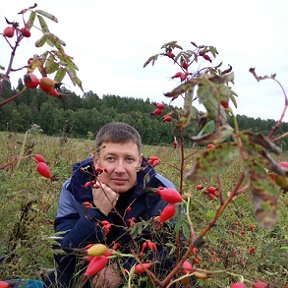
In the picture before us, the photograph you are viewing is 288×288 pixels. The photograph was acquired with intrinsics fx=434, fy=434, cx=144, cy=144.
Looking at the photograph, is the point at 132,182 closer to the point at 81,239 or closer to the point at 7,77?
the point at 81,239

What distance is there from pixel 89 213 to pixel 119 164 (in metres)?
0.38

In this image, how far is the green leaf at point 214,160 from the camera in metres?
0.70

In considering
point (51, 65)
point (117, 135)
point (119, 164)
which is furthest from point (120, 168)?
point (51, 65)

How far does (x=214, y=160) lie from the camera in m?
0.70

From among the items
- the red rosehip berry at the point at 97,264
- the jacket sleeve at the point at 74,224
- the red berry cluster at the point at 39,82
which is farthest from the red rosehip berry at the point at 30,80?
the jacket sleeve at the point at 74,224

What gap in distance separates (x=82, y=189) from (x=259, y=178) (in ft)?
6.51

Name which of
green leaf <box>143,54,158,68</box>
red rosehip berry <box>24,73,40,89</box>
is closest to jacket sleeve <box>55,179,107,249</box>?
green leaf <box>143,54,158,68</box>

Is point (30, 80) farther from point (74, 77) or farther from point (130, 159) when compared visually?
point (130, 159)

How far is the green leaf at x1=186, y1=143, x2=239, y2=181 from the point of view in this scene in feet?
2.28

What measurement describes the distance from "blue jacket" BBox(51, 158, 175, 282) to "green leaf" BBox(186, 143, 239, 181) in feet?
5.08

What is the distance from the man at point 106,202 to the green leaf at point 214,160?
158cm

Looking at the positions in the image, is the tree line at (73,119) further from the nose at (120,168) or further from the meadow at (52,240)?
the nose at (120,168)

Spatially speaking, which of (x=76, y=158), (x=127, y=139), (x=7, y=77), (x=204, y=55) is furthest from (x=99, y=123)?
(x=7, y=77)

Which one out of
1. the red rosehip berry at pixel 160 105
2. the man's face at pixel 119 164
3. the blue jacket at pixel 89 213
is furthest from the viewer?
the man's face at pixel 119 164
